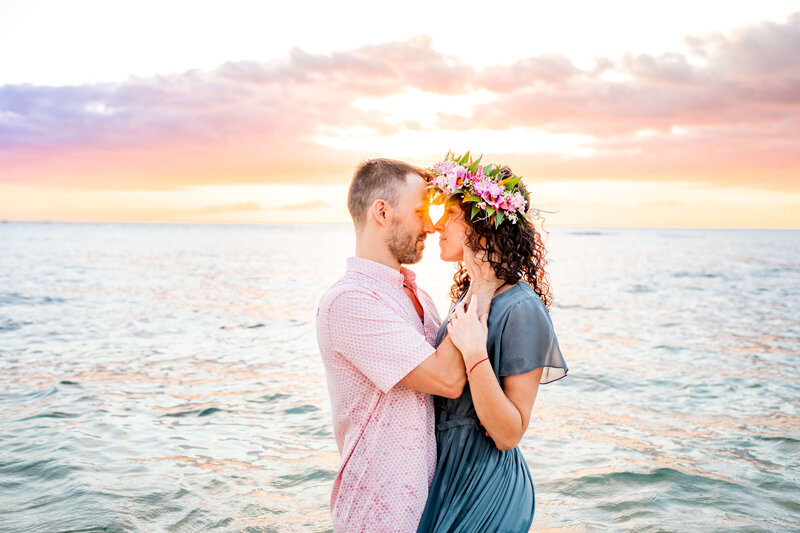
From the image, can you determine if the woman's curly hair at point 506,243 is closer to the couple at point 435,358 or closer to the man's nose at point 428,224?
the couple at point 435,358

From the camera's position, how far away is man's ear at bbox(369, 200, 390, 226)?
2.98m

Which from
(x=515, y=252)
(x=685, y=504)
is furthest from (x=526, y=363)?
(x=685, y=504)

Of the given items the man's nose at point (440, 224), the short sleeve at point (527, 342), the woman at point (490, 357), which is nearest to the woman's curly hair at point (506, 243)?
the woman at point (490, 357)

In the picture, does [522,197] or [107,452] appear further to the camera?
[107,452]

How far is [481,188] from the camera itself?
2955mm

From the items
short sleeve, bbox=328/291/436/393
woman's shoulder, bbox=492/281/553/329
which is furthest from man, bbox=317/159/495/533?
woman's shoulder, bbox=492/281/553/329

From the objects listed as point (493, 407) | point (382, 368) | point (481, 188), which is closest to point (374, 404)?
point (382, 368)

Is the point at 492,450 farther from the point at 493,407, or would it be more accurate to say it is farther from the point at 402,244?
the point at 402,244

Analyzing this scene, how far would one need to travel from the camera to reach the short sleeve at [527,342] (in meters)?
2.83

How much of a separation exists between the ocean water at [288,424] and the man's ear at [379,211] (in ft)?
3.37

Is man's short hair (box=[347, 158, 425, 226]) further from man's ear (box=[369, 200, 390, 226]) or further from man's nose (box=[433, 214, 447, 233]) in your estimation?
man's nose (box=[433, 214, 447, 233])

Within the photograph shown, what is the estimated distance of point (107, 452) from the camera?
7.18 meters

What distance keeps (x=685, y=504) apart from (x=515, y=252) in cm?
440

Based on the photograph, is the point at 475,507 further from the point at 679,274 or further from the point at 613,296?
the point at 679,274
